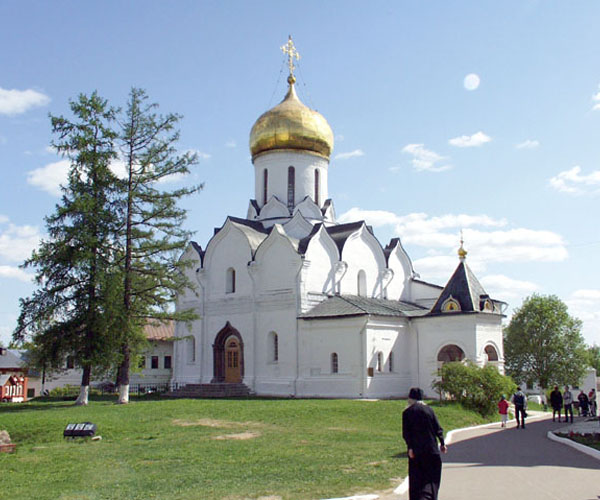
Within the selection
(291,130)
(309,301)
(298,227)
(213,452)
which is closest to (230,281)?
(298,227)

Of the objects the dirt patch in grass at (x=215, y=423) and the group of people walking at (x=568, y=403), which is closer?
the dirt patch in grass at (x=215, y=423)

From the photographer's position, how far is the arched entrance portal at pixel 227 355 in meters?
28.4

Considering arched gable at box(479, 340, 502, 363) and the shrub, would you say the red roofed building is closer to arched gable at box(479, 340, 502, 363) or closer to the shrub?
the shrub

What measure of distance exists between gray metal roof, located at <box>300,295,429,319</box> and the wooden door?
13.7 feet

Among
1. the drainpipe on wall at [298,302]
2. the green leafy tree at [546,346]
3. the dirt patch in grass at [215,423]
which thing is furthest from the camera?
the green leafy tree at [546,346]

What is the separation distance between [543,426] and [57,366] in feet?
54.0

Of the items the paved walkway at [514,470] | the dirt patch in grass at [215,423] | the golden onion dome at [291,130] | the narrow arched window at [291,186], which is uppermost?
Answer: the golden onion dome at [291,130]

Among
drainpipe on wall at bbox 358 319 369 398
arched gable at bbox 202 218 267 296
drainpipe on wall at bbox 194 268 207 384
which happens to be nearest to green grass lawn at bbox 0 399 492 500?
drainpipe on wall at bbox 358 319 369 398

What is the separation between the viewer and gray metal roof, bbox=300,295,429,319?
83.0 ft

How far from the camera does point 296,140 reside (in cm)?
3069

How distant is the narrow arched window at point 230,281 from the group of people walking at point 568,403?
1473cm

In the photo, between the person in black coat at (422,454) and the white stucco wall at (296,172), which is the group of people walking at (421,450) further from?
the white stucco wall at (296,172)

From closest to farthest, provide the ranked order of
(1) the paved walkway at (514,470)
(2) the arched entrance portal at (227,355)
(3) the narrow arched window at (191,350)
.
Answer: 1. (1) the paved walkway at (514,470)
2. (2) the arched entrance portal at (227,355)
3. (3) the narrow arched window at (191,350)

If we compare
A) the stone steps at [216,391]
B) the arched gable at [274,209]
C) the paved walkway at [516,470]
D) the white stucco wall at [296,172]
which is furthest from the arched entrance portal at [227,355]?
the paved walkway at [516,470]
